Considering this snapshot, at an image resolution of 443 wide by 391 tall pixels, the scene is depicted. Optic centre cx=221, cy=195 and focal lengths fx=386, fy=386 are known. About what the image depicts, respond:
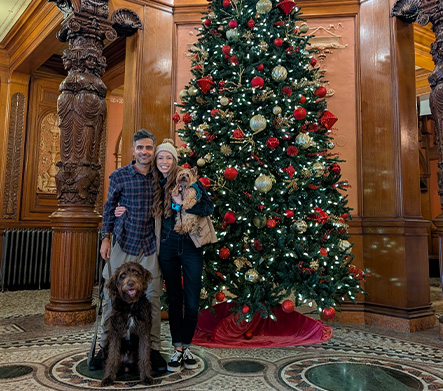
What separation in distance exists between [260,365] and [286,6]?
9.74 feet

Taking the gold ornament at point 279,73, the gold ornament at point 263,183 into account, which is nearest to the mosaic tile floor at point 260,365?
the gold ornament at point 263,183

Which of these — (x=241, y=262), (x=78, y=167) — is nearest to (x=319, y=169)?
(x=241, y=262)

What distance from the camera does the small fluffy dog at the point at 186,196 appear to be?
2402 mm

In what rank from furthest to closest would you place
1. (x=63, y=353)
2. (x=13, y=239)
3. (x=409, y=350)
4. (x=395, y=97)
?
(x=13, y=239)
(x=395, y=97)
(x=409, y=350)
(x=63, y=353)

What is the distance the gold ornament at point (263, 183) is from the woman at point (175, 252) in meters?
0.64

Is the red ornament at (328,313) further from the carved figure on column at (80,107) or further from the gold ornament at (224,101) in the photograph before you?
the carved figure on column at (80,107)

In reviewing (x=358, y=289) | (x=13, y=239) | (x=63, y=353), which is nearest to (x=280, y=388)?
(x=358, y=289)

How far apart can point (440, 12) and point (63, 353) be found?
4.21m

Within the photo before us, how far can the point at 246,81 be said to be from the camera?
10.9 ft

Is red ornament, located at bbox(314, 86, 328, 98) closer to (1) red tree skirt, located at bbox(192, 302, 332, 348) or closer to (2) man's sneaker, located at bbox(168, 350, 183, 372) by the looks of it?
(1) red tree skirt, located at bbox(192, 302, 332, 348)

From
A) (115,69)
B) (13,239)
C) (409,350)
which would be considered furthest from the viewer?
(115,69)

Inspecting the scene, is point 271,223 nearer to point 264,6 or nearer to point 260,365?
point 260,365

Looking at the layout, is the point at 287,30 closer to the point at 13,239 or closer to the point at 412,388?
the point at 412,388

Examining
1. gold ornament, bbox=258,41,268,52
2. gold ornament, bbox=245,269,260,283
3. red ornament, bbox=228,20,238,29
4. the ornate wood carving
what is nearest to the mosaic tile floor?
gold ornament, bbox=245,269,260,283
